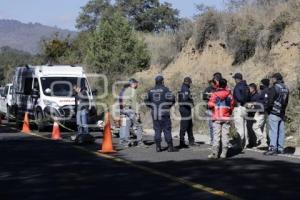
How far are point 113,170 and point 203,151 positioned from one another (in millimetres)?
4240

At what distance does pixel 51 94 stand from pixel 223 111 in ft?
37.8

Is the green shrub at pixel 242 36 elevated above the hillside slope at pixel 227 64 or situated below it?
above

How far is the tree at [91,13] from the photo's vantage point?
3172 inches

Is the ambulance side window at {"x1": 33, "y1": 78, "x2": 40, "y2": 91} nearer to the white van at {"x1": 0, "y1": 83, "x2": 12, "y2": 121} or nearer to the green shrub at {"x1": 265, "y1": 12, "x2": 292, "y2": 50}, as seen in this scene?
the white van at {"x1": 0, "y1": 83, "x2": 12, "y2": 121}

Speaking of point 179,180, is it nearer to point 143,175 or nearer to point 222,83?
point 143,175

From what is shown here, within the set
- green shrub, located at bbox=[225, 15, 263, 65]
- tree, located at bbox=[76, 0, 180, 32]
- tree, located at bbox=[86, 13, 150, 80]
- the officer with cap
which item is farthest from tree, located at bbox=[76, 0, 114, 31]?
the officer with cap

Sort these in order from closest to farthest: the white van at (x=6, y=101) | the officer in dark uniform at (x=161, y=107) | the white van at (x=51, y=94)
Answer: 1. the officer in dark uniform at (x=161, y=107)
2. the white van at (x=51, y=94)
3. the white van at (x=6, y=101)

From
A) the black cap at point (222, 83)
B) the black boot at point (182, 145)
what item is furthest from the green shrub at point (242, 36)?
the black cap at point (222, 83)

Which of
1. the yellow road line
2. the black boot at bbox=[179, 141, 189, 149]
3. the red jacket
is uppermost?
the red jacket

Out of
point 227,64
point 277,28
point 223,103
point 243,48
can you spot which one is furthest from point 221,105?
point 227,64

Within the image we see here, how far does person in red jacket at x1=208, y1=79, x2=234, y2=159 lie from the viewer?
14.8 metres

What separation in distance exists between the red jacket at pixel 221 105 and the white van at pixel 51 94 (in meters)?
9.51

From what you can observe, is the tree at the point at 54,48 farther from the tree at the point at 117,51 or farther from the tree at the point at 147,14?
the tree at the point at 117,51

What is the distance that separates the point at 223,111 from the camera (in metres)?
14.8
